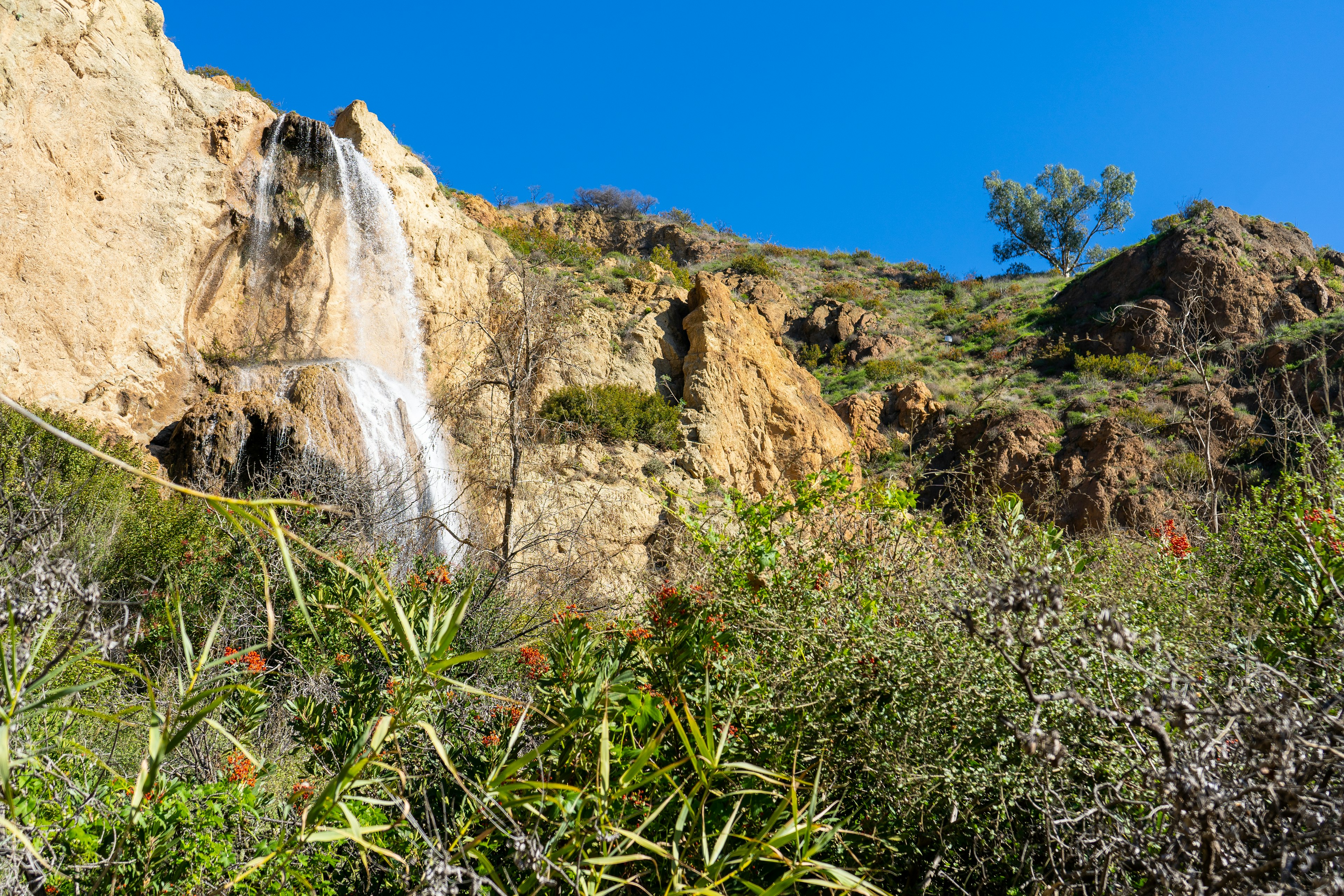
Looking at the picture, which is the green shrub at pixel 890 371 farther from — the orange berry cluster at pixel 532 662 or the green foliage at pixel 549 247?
the orange berry cluster at pixel 532 662

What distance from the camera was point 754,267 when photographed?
26906 millimetres

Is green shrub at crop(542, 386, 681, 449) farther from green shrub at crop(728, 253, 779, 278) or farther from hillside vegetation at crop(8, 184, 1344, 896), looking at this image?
green shrub at crop(728, 253, 779, 278)

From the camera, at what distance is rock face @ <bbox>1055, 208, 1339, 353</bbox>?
20156 millimetres

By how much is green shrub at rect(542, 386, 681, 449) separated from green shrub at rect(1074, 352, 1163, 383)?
12.9 metres

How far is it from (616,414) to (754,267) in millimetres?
14067

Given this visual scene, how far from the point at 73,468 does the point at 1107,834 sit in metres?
11.4

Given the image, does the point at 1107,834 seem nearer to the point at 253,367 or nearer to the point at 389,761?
the point at 389,761

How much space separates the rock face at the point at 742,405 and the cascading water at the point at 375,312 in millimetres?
5205

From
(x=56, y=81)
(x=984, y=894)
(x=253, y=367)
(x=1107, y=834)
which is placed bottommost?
(x=984, y=894)

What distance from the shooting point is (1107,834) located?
5.13 ft

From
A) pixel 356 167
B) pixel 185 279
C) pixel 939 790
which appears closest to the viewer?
pixel 939 790

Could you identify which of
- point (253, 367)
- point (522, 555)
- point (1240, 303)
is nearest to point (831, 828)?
point (522, 555)

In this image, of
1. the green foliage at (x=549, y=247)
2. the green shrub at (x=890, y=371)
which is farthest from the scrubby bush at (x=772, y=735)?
the green shrub at (x=890, y=371)

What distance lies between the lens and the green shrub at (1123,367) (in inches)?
784
